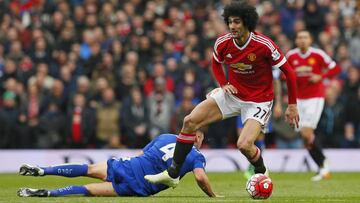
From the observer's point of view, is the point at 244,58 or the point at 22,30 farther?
the point at 22,30

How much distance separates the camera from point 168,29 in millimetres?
23484

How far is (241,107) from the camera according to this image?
12422mm

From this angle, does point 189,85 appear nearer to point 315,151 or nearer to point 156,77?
point 156,77

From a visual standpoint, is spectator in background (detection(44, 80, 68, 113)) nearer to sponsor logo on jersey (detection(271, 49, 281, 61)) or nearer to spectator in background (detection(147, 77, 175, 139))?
spectator in background (detection(147, 77, 175, 139))

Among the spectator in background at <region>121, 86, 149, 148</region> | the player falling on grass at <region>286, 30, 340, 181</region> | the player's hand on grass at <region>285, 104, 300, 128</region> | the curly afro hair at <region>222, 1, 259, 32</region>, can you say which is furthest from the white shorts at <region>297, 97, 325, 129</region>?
the curly afro hair at <region>222, 1, 259, 32</region>

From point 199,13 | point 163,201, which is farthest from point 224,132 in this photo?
point 163,201

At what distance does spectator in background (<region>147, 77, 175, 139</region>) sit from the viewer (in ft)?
69.4

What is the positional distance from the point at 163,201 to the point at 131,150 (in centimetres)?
989

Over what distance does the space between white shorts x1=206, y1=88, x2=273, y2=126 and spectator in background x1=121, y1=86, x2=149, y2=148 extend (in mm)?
8598

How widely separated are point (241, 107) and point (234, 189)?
212 centimetres

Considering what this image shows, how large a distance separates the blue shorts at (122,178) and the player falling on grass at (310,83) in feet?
20.8

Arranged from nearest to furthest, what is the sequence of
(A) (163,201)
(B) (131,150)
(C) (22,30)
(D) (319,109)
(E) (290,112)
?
(A) (163,201) → (E) (290,112) → (D) (319,109) → (B) (131,150) → (C) (22,30)

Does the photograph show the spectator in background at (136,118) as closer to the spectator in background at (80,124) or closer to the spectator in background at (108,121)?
the spectator in background at (108,121)

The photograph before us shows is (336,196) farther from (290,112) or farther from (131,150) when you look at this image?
(131,150)
